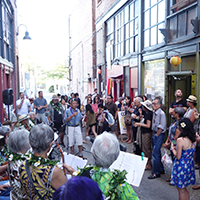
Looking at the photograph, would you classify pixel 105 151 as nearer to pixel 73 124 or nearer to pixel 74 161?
pixel 74 161

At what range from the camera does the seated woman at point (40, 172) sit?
233cm

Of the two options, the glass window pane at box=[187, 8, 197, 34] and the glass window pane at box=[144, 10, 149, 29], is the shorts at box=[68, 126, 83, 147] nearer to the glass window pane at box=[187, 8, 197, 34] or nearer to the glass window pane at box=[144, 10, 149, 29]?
the glass window pane at box=[187, 8, 197, 34]

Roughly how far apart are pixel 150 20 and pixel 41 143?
9.73 meters

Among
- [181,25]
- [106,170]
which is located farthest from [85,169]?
[181,25]

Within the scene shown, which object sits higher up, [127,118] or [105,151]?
[105,151]

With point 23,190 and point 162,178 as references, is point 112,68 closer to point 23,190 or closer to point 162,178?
point 162,178

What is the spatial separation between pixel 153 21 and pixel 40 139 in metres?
9.39

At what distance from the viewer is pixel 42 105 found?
1096cm

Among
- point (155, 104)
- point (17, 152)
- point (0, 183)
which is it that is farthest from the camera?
point (155, 104)

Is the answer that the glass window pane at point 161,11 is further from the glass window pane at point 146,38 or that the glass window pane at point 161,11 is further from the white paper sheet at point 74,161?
the white paper sheet at point 74,161

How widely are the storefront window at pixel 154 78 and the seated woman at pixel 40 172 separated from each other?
7623mm

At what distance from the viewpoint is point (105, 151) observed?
7.60 feet

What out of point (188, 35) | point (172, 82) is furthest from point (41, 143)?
point (172, 82)

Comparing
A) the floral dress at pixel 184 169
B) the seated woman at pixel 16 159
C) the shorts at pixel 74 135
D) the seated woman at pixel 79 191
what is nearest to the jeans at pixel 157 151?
the floral dress at pixel 184 169
